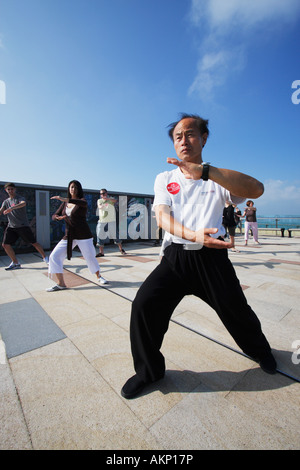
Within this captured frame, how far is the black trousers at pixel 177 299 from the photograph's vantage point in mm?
1400

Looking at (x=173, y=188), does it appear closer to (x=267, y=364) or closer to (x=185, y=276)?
(x=185, y=276)

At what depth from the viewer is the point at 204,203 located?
149 cm

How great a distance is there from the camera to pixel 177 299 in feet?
5.00

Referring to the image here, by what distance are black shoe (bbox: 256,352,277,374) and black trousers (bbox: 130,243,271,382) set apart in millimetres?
264

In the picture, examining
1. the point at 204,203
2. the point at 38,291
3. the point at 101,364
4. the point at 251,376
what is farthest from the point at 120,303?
the point at 204,203

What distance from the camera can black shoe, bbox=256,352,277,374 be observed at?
1.61 metres

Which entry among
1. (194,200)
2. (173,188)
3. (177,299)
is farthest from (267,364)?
(173,188)

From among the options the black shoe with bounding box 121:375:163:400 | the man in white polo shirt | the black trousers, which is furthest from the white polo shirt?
the black shoe with bounding box 121:375:163:400

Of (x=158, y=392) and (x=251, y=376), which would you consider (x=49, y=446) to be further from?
(x=251, y=376)

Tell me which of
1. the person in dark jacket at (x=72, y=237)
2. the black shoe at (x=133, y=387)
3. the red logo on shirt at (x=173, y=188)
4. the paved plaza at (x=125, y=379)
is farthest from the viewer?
the person in dark jacket at (x=72, y=237)

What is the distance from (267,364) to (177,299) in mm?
914

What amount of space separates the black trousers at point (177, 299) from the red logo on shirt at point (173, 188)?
415 millimetres

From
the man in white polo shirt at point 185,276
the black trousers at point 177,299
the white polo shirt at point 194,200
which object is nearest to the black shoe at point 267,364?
the man in white polo shirt at point 185,276

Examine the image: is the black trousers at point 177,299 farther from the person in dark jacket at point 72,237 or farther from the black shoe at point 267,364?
the person in dark jacket at point 72,237
